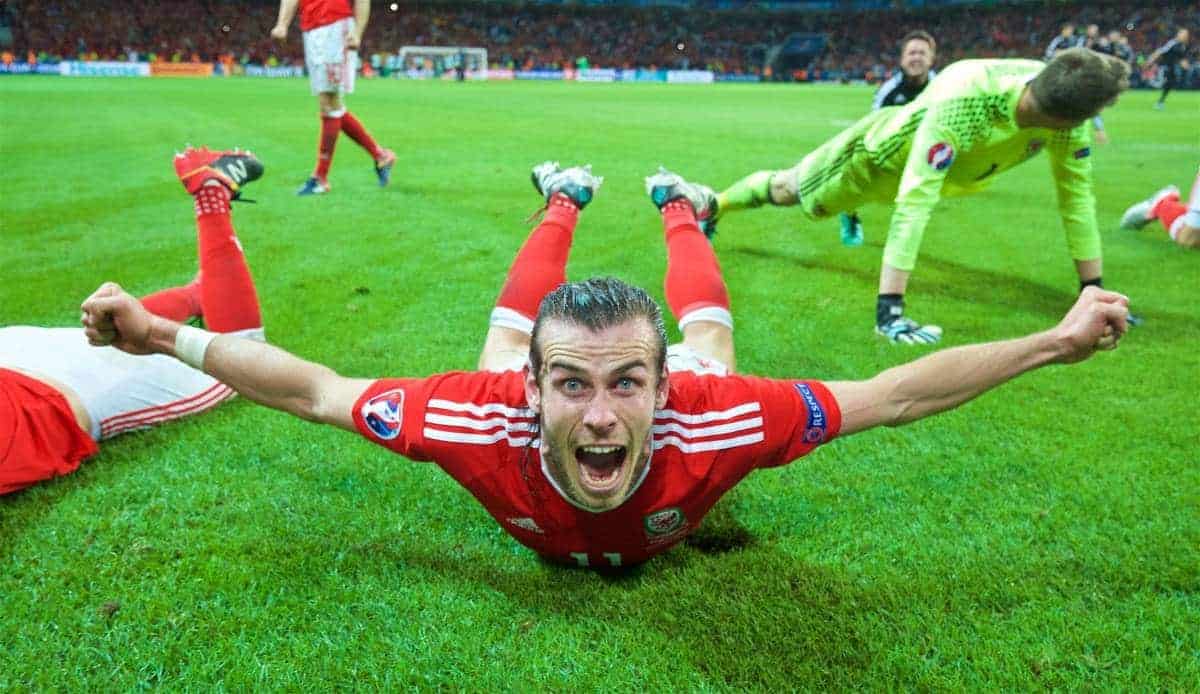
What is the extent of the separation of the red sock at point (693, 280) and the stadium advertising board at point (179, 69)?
43846 millimetres

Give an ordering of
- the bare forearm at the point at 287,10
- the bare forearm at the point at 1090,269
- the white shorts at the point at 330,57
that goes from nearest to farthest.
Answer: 1. the bare forearm at the point at 1090,269
2. the white shorts at the point at 330,57
3. the bare forearm at the point at 287,10

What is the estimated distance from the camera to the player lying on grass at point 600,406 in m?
2.07

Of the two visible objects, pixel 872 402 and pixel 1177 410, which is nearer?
pixel 872 402

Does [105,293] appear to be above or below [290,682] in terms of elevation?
above

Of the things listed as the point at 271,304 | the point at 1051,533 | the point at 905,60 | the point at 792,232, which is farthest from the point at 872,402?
the point at 905,60

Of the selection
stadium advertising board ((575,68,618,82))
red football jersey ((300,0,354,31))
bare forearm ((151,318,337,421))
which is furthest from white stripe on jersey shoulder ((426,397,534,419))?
stadium advertising board ((575,68,618,82))

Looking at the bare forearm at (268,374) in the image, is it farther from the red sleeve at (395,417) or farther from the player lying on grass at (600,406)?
the red sleeve at (395,417)

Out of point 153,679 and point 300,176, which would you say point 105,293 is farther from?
point 300,176

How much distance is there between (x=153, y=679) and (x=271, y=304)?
339 cm

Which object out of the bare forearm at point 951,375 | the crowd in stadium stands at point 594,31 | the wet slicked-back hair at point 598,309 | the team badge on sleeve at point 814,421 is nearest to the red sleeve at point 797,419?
the team badge on sleeve at point 814,421

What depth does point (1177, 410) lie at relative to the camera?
12.2ft

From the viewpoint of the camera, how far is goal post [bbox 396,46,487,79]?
46188mm

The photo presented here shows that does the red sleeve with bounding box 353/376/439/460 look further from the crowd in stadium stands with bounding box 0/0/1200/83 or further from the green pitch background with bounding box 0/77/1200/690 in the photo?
the crowd in stadium stands with bounding box 0/0/1200/83

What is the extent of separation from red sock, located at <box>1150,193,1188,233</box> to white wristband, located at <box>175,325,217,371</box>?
24.1ft
